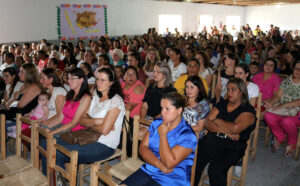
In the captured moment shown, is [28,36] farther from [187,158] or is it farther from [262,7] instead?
[262,7]

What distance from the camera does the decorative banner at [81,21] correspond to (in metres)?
9.84

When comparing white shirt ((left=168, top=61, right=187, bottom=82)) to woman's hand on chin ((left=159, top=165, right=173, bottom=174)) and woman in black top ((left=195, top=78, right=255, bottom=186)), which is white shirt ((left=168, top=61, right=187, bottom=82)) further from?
woman's hand on chin ((left=159, top=165, right=173, bottom=174))

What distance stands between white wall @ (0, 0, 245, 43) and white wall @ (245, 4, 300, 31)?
9.22 feet

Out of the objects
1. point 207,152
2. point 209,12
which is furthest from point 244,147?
point 209,12

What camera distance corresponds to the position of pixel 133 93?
3.22m

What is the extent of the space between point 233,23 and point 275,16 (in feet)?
9.04

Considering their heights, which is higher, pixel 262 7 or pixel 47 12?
pixel 262 7

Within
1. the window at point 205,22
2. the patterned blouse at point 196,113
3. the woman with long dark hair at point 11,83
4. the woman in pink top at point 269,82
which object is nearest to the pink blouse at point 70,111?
the patterned blouse at point 196,113

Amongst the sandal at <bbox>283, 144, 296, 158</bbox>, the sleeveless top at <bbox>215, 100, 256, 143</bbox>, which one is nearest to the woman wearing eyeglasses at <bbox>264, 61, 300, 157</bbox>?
the sandal at <bbox>283, 144, 296, 158</bbox>

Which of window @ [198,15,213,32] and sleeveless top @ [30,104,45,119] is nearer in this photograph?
sleeveless top @ [30,104,45,119]

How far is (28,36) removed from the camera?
9.03 meters

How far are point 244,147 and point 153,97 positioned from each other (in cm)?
109

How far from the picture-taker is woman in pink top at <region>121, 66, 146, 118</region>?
10.4ft

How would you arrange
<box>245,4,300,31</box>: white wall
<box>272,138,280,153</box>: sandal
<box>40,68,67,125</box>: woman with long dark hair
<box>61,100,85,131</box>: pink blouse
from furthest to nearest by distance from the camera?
<box>245,4,300,31</box>: white wall → <box>272,138,280,153</box>: sandal → <box>40,68,67,125</box>: woman with long dark hair → <box>61,100,85,131</box>: pink blouse
